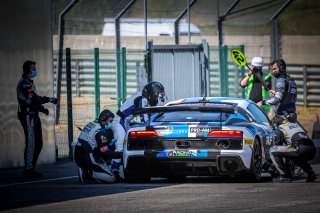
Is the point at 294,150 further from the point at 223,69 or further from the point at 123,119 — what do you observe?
the point at 223,69

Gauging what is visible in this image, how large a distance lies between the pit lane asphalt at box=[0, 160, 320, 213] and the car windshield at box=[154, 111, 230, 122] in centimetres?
85

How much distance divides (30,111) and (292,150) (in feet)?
13.9

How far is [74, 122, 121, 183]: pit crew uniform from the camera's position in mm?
17531

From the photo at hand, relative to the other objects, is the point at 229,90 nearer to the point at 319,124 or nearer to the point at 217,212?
the point at 319,124

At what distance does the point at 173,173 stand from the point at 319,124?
6971 mm

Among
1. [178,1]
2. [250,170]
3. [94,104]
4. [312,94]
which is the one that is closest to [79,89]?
[94,104]

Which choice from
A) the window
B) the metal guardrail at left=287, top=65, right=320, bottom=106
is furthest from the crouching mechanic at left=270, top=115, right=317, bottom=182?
the metal guardrail at left=287, top=65, right=320, bottom=106

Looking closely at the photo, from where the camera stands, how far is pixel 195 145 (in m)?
16.7

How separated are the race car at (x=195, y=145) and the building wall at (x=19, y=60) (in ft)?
14.2

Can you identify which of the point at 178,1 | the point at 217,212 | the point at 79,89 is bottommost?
the point at 217,212

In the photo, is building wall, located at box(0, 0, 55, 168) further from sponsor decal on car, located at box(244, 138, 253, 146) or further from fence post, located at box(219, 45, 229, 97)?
Answer: fence post, located at box(219, 45, 229, 97)

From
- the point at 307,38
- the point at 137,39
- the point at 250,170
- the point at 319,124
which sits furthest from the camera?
the point at 307,38

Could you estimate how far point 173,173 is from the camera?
16.8 m

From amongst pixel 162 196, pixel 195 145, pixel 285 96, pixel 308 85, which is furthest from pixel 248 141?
pixel 308 85
